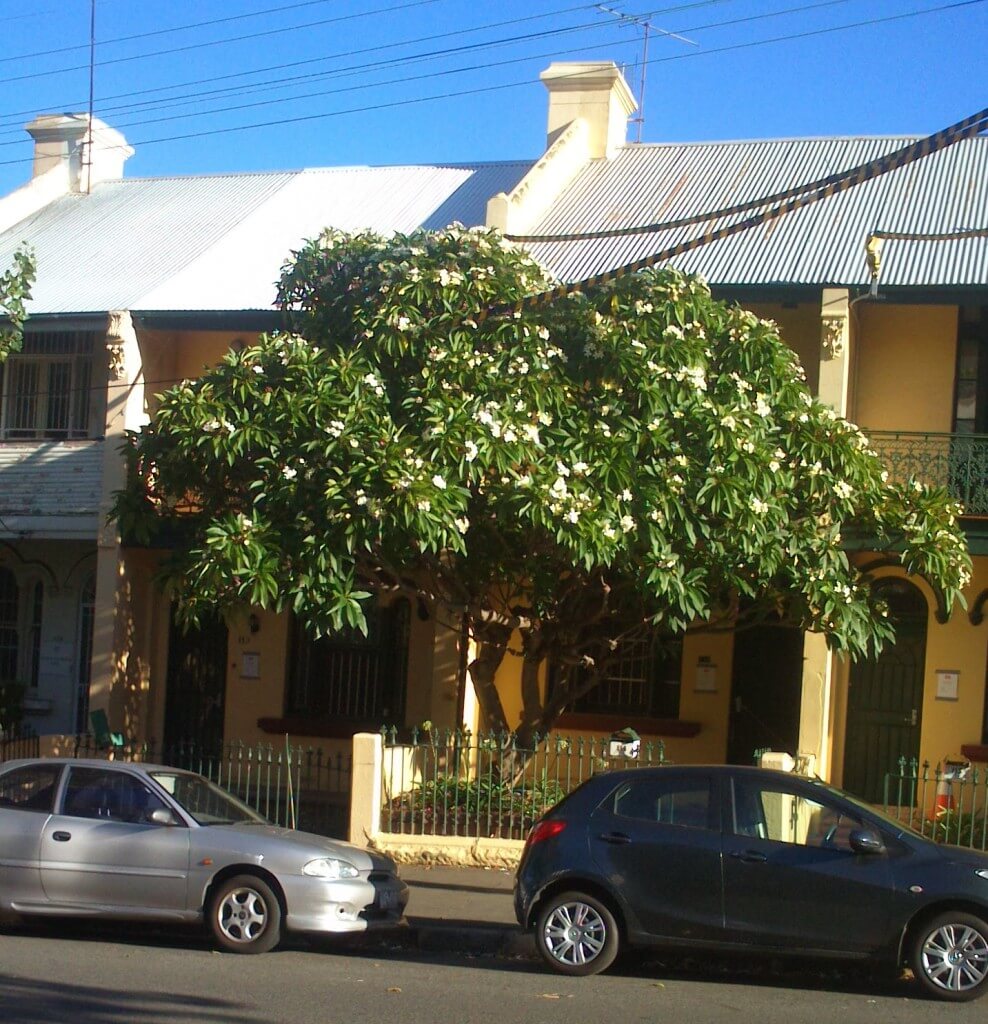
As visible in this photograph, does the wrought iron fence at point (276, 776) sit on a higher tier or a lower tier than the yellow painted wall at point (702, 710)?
lower

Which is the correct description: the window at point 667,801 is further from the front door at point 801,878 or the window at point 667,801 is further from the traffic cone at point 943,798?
the traffic cone at point 943,798

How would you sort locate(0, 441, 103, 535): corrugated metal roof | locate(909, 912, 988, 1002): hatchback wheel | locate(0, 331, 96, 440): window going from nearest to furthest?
1. locate(909, 912, 988, 1002): hatchback wheel
2. locate(0, 441, 103, 535): corrugated metal roof
3. locate(0, 331, 96, 440): window

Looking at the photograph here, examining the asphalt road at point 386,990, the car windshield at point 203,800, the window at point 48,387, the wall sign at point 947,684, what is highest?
the window at point 48,387

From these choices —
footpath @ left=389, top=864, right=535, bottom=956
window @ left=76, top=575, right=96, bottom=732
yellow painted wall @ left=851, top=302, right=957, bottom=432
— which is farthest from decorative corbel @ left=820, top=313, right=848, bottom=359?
window @ left=76, top=575, right=96, bottom=732

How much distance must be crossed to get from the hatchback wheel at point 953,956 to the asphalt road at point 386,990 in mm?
125

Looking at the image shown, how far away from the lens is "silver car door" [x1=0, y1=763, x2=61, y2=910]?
9766 mm

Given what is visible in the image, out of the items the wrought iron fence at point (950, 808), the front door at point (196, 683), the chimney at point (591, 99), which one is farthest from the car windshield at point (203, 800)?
the chimney at point (591, 99)

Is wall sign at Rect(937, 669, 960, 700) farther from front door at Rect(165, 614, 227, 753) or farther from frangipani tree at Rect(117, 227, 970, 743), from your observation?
front door at Rect(165, 614, 227, 753)

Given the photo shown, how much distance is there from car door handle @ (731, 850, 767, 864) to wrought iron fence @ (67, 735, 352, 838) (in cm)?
502

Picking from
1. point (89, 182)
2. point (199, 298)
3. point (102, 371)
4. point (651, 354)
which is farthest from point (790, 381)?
point (89, 182)

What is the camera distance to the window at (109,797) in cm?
994

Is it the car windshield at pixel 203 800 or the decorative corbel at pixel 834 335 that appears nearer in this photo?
the car windshield at pixel 203 800

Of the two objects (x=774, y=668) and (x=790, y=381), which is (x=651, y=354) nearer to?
(x=790, y=381)

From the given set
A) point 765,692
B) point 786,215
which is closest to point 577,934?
point 765,692
